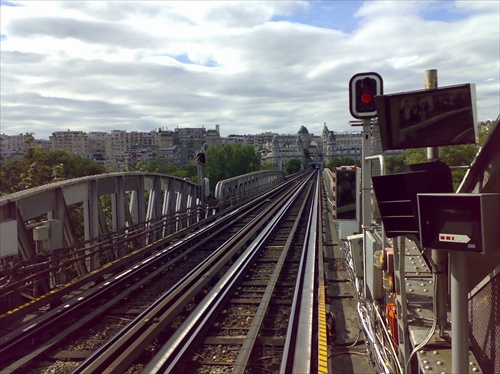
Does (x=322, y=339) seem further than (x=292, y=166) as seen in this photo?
No

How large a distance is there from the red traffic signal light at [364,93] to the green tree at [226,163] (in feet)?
275

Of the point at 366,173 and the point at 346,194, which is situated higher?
the point at 366,173

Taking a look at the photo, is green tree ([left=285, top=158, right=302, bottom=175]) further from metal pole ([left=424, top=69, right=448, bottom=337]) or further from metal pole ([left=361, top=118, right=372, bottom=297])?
metal pole ([left=424, top=69, right=448, bottom=337])

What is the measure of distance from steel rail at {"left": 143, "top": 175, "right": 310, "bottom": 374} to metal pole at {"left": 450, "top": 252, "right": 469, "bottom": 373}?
4.23 metres

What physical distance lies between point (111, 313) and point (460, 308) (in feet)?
24.1

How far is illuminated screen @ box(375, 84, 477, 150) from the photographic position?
10.7ft

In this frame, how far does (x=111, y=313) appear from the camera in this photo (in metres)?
8.86

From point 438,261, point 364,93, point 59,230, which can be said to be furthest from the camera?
point 59,230

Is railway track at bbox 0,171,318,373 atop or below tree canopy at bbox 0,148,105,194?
below

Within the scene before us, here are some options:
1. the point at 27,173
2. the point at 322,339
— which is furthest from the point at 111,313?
the point at 27,173

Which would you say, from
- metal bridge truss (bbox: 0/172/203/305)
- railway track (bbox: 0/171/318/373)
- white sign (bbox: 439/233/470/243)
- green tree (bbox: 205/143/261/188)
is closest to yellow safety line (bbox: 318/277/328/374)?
railway track (bbox: 0/171/318/373)

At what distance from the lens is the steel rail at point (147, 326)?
6.28 m

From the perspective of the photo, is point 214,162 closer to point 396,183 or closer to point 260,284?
point 260,284

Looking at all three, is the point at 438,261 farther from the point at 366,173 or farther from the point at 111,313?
the point at 111,313
